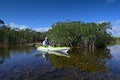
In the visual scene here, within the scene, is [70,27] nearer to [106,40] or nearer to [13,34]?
[106,40]

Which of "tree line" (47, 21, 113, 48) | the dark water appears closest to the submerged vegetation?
"tree line" (47, 21, 113, 48)

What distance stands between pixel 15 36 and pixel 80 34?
58.0m

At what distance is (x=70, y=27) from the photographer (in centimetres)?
6988

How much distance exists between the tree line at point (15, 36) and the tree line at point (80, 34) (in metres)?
42.2

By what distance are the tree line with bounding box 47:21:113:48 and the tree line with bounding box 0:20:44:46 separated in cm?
4223

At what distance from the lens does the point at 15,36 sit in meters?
117

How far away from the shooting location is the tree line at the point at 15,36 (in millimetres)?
103294

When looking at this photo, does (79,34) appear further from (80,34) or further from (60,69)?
(60,69)

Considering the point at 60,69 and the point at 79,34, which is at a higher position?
the point at 79,34

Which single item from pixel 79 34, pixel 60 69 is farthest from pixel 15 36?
pixel 60 69

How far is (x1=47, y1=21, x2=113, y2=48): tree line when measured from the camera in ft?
221

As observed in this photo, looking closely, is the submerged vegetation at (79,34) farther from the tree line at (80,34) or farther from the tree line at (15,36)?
the tree line at (15,36)

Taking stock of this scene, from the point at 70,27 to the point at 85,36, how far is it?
690 cm

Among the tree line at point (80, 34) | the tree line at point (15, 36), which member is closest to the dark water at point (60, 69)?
the tree line at point (80, 34)
